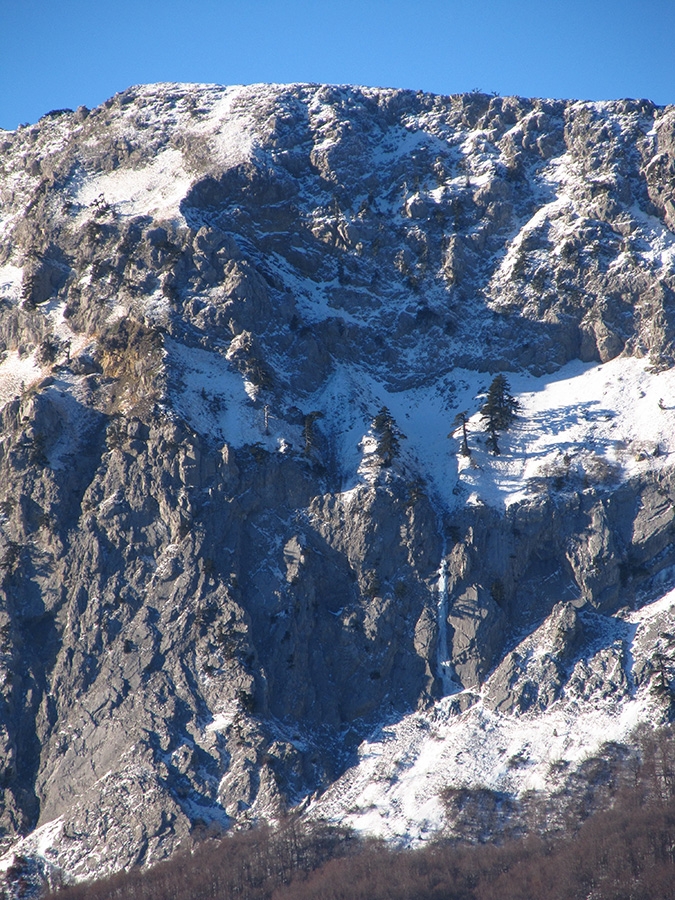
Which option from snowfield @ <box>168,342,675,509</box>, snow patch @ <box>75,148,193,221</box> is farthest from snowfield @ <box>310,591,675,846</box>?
snow patch @ <box>75,148,193,221</box>

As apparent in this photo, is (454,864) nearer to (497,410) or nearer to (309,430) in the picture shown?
(309,430)

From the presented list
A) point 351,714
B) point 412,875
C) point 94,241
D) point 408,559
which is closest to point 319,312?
point 94,241

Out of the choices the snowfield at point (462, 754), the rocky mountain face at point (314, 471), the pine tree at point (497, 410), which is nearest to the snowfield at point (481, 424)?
the rocky mountain face at point (314, 471)

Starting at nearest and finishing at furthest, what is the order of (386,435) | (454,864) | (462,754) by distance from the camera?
(454,864) → (462,754) → (386,435)

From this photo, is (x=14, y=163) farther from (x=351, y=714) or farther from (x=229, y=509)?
(x=351, y=714)

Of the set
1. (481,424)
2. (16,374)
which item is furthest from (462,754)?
(16,374)

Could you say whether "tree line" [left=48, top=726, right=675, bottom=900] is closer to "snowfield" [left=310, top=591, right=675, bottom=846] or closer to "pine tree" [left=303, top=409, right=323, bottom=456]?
"snowfield" [left=310, top=591, right=675, bottom=846]

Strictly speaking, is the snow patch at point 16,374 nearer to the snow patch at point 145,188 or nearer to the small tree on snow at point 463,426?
the snow patch at point 145,188
